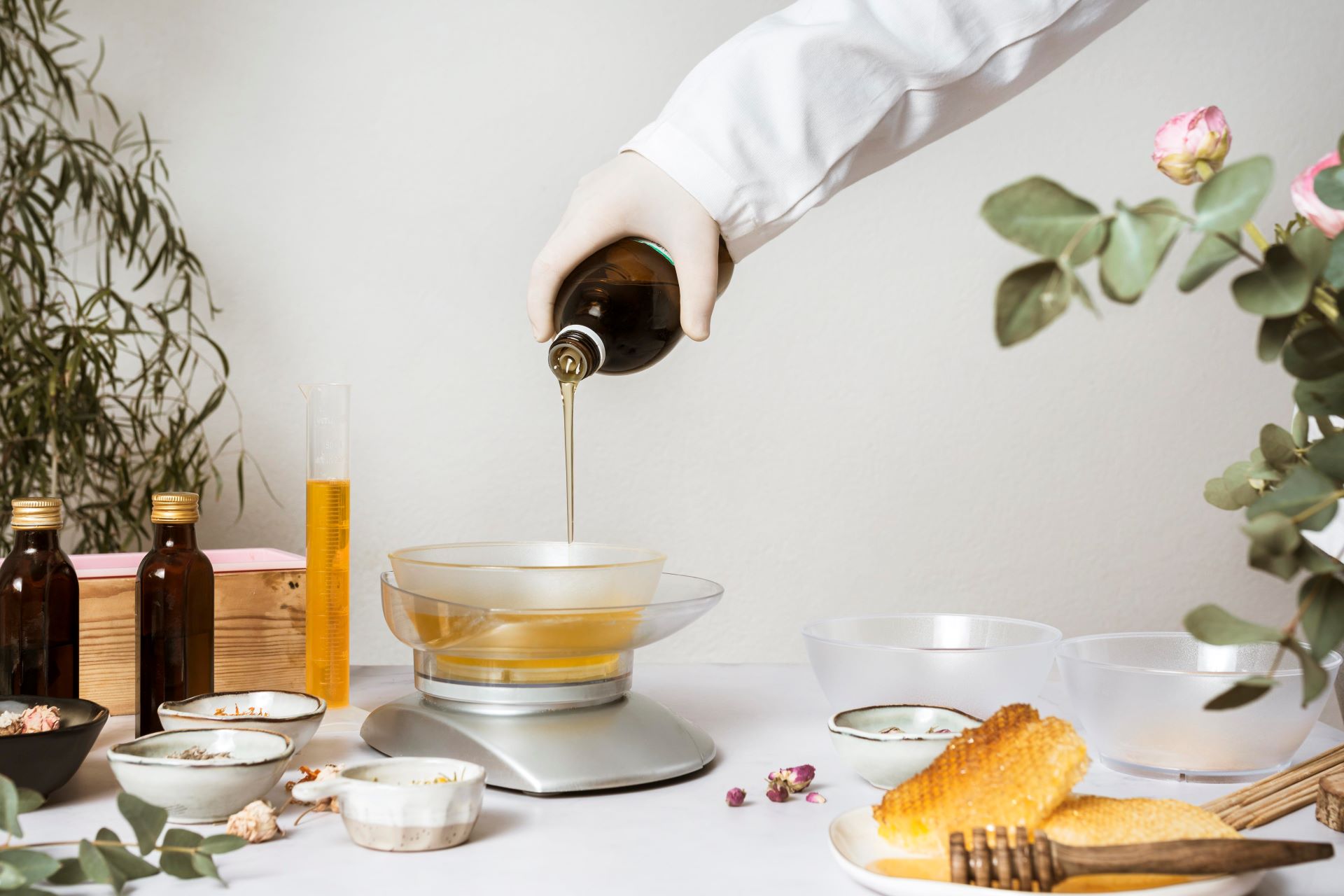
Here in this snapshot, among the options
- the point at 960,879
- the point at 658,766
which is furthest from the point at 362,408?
the point at 960,879

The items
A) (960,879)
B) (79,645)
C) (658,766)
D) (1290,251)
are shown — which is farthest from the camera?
(79,645)

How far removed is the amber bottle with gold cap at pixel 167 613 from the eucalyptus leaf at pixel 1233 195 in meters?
0.84

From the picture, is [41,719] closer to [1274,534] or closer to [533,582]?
[533,582]

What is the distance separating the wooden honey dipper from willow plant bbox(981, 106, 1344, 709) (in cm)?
14

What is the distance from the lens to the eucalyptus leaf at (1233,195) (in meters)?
0.36

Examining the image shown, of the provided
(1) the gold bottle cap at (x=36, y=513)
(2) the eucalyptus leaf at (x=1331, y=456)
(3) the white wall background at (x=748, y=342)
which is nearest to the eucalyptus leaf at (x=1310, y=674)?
(2) the eucalyptus leaf at (x=1331, y=456)

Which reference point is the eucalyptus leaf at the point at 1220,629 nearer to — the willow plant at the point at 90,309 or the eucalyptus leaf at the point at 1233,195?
the eucalyptus leaf at the point at 1233,195

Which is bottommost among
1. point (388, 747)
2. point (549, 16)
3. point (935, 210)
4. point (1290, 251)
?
point (388, 747)

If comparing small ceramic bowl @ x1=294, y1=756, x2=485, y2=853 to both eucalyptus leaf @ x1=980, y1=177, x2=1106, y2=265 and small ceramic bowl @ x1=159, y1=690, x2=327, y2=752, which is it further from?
eucalyptus leaf @ x1=980, y1=177, x2=1106, y2=265

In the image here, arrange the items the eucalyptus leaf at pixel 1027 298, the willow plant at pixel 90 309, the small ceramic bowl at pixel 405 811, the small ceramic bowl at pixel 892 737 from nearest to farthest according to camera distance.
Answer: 1. the eucalyptus leaf at pixel 1027 298
2. the small ceramic bowl at pixel 405 811
3. the small ceramic bowl at pixel 892 737
4. the willow plant at pixel 90 309

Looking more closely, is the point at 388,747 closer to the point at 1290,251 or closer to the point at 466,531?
the point at 1290,251

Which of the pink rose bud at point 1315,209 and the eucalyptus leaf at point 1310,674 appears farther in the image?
the pink rose bud at point 1315,209

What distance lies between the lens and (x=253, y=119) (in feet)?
7.23

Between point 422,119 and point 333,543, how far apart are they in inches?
53.2
